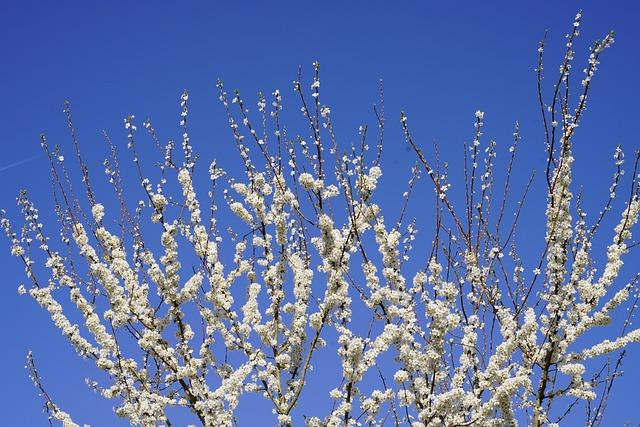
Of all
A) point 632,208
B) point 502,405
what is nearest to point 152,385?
point 502,405

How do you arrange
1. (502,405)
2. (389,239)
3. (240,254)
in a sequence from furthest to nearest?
1. (240,254)
2. (389,239)
3. (502,405)

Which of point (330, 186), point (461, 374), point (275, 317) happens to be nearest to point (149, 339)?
point (275, 317)

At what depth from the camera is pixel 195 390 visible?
7477 millimetres

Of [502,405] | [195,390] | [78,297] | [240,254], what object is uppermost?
[240,254]

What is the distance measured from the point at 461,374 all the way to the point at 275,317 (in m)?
2.15

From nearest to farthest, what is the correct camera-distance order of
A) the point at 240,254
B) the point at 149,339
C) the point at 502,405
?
1. the point at 502,405
2. the point at 149,339
3. the point at 240,254

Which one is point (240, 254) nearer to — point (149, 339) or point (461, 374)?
point (149, 339)

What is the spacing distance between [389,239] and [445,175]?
2.96 feet

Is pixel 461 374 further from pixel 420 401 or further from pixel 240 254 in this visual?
pixel 240 254

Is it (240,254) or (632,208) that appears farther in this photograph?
(240,254)

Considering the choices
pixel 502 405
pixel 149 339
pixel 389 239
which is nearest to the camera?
pixel 502 405

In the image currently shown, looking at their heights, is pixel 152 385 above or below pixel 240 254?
below

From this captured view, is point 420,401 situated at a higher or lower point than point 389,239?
lower

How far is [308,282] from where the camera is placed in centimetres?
768
